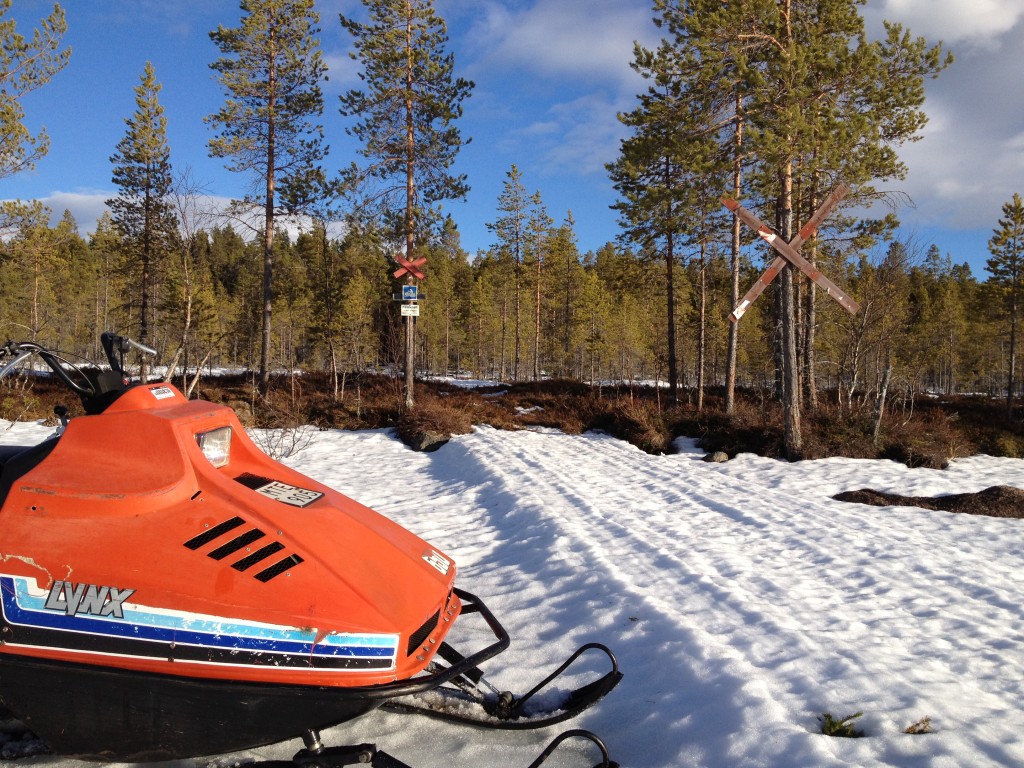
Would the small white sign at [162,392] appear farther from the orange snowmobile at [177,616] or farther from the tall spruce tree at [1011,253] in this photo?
the tall spruce tree at [1011,253]

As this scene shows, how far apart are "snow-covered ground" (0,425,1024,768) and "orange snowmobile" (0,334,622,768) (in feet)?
1.55

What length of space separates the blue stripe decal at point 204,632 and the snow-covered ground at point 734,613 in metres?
0.71

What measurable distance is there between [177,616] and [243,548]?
11.6 inches

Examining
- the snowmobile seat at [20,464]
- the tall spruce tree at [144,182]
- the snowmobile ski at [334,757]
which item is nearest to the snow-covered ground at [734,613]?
the snowmobile ski at [334,757]

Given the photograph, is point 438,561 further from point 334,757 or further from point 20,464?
point 20,464

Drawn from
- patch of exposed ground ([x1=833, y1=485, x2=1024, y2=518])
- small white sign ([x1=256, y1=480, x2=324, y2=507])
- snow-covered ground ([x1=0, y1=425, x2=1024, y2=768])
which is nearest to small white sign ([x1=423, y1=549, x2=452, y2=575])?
small white sign ([x1=256, y1=480, x2=324, y2=507])

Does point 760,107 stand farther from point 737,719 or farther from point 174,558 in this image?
point 174,558

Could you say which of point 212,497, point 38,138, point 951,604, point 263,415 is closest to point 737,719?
point 212,497

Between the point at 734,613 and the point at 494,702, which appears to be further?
the point at 734,613

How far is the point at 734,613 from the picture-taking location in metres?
3.81

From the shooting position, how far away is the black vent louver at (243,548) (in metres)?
2.05

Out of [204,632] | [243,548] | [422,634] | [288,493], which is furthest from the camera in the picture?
[288,493]

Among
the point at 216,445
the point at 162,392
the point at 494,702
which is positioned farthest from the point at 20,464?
the point at 494,702

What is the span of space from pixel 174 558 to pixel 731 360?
52.4 feet
